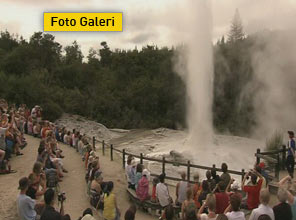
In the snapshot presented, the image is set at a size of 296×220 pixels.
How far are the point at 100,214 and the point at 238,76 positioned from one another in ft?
94.2

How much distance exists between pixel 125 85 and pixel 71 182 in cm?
A: 3002

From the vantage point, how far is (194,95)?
18.5 m

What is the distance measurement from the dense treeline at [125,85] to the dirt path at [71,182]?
1561cm

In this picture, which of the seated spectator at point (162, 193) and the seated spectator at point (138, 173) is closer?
the seated spectator at point (162, 193)

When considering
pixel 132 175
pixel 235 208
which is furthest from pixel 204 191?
pixel 132 175

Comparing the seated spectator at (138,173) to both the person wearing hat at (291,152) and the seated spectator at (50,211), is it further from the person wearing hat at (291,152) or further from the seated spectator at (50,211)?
the person wearing hat at (291,152)

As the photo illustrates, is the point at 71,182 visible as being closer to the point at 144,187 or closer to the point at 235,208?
the point at 144,187

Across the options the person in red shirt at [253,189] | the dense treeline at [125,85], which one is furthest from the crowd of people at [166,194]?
the dense treeline at [125,85]

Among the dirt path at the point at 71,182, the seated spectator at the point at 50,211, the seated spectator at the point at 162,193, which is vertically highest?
the seated spectator at the point at 50,211

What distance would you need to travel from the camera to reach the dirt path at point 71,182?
7395mm

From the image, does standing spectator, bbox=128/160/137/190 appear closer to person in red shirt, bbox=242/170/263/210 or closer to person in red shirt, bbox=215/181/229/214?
person in red shirt, bbox=242/170/263/210

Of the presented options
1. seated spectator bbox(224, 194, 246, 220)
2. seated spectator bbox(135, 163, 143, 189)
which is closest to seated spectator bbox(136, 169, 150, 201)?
seated spectator bbox(135, 163, 143, 189)

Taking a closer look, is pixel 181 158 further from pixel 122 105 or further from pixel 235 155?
pixel 122 105

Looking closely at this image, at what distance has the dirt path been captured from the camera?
24.3 ft
